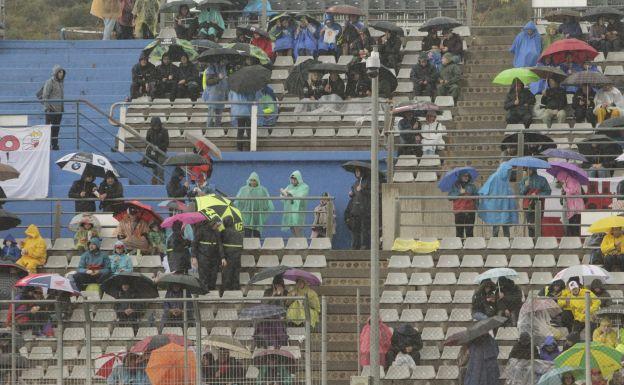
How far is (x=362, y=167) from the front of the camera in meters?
33.8

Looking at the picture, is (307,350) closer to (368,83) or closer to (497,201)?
(497,201)

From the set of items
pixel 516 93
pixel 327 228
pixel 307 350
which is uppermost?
pixel 516 93

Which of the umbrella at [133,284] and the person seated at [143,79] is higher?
the person seated at [143,79]

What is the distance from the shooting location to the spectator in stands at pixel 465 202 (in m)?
33.2

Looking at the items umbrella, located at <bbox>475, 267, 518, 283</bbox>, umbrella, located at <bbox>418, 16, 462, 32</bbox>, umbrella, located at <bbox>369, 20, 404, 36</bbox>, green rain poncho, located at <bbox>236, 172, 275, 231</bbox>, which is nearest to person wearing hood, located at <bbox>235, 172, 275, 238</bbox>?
green rain poncho, located at <bbox>236, 172, 275, 231</bbox>

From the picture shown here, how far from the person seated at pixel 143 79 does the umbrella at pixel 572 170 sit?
9.18m

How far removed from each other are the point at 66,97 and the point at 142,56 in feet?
6.85

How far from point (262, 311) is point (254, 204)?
7513 mm

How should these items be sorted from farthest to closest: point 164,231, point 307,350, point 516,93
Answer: point 516,93, point 164,231, point 307,350

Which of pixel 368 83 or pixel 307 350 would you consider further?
pixel 368 83

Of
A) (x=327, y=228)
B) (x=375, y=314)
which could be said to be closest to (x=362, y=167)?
(x=327, y=228)

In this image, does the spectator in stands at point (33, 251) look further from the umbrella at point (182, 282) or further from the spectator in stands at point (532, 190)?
the spectator in stands at point (532, 190)

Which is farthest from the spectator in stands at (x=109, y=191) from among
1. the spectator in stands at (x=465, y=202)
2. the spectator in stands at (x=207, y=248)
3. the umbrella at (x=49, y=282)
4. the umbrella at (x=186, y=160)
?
the spectator in stands at (x=465, y=202)

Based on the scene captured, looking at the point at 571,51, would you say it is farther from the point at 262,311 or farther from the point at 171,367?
the point at 171,367
